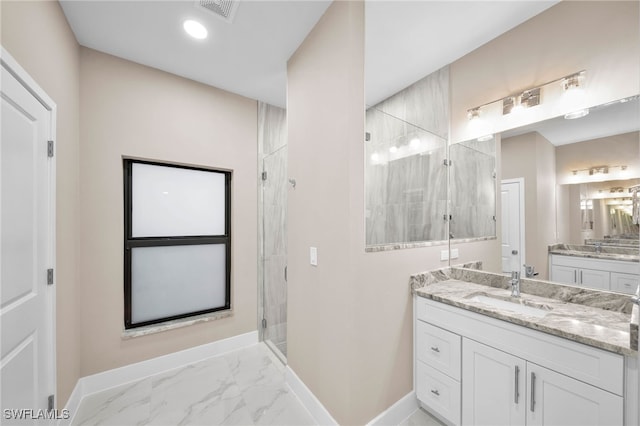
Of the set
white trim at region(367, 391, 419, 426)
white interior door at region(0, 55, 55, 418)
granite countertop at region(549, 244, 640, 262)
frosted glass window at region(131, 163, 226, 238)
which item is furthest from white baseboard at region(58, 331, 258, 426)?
granite countertop at region(549, 244, 640, 262)

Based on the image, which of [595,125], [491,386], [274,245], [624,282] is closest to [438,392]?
[491,386]

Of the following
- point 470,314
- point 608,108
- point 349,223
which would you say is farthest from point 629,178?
point 349,223

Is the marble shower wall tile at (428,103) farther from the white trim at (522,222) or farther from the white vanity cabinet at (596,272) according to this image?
the white vanity cabinet at (596,272)

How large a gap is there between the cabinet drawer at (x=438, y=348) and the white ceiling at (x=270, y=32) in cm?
210

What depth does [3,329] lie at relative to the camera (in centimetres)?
109

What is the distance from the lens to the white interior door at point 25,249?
112 cm

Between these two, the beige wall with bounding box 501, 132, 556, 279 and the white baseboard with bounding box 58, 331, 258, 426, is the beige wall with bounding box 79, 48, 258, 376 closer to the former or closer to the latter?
the white baseboard with bounding box 58, 331, 258, 426

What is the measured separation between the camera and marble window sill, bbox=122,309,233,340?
2205mm

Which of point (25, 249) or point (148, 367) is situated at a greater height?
point (25, 249)

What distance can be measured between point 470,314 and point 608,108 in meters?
1.36

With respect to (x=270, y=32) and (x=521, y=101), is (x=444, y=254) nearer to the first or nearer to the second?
(x=521, y=101)

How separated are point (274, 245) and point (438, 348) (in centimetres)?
194

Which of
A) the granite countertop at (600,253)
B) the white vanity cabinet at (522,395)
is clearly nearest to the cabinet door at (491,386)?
the white vanity cabinet at (522,395)

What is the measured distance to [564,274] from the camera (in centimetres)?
157
